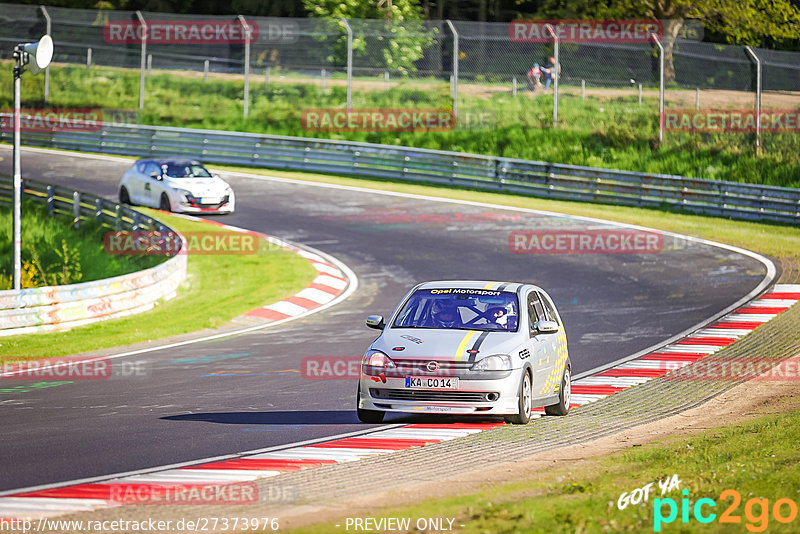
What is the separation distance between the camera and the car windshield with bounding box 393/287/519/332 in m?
11.6

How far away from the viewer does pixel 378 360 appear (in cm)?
1089

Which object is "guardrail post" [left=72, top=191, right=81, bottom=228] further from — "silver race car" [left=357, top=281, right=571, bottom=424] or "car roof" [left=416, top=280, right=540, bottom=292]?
"silver race car" [left=357, top=281, right=571, bottom=424]

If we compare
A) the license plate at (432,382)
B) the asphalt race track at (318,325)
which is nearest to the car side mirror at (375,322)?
the asphalt race track at (318,325)

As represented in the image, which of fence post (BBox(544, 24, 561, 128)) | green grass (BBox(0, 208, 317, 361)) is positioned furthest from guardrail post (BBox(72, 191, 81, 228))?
fence post (BBox(544, 24, 561, 128))

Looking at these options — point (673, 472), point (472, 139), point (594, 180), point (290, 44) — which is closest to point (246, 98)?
point (290, 44)

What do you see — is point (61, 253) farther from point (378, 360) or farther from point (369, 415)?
point (378, 360)

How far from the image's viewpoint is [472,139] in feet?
129

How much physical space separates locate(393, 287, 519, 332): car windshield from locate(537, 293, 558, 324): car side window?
25.2 inches

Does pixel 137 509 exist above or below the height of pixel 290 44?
below

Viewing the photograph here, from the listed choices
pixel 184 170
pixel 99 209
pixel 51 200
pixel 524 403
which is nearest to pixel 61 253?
pixel 99 209

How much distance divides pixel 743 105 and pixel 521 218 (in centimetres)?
845

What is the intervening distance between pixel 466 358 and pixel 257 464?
2458 millimetres

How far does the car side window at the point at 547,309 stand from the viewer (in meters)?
12.5

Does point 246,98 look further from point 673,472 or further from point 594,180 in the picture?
point 673,472
